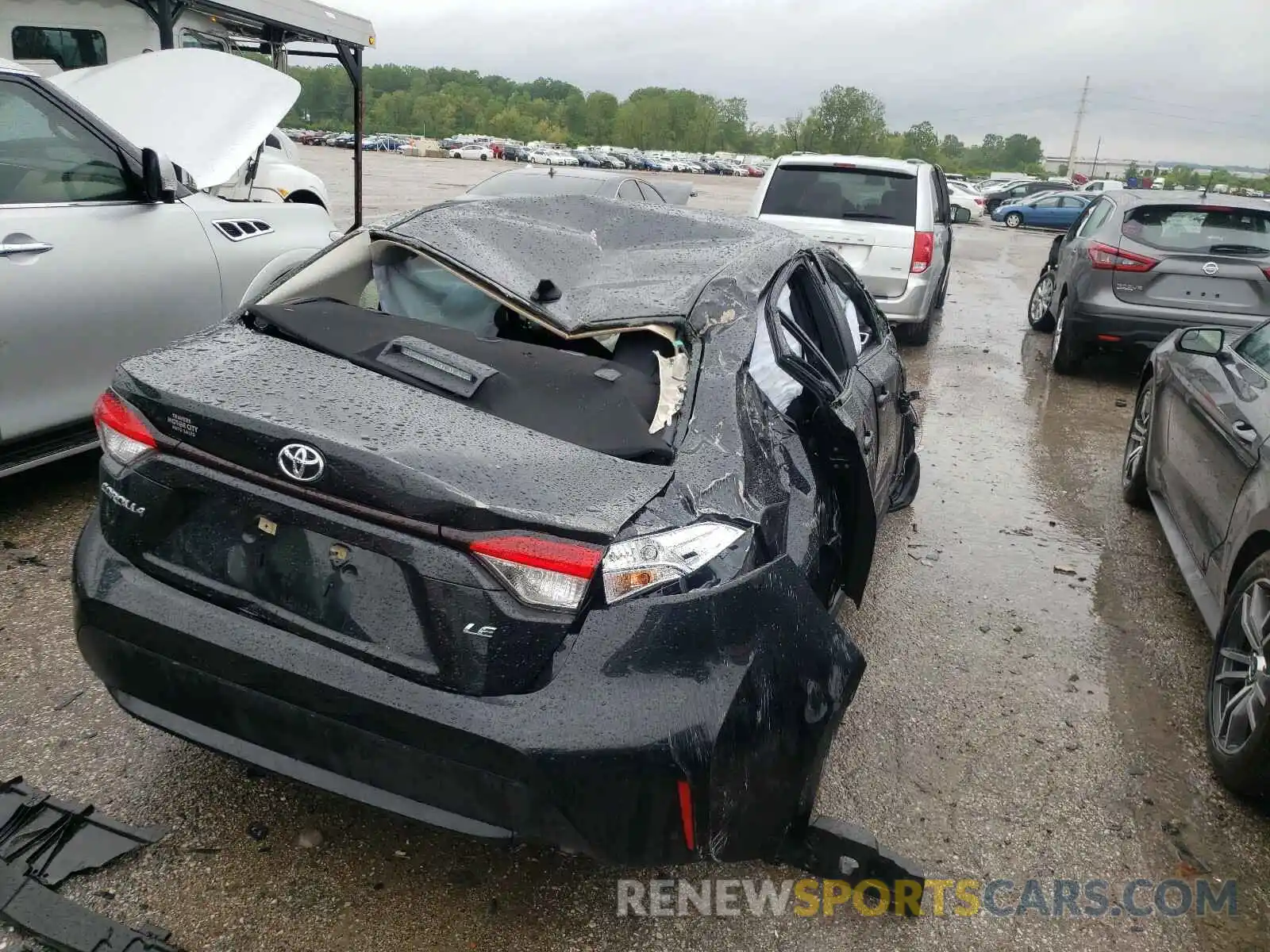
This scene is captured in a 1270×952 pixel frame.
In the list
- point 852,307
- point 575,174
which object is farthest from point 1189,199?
point 575,174

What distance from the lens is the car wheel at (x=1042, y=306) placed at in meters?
10.5

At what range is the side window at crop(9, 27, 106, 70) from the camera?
343 inches

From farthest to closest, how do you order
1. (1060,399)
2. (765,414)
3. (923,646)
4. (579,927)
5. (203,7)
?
(203,7), (1060,399), (923,646), (765,414), (579,927)

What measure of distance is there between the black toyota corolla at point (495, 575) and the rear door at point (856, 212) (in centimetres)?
626

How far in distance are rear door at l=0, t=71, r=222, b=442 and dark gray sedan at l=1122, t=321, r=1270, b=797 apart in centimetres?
433

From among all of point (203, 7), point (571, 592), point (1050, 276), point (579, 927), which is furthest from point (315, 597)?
point (1050, 276)

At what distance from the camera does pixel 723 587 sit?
2.01 m

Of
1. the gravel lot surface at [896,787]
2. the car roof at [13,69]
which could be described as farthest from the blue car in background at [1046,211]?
the car roof at [13,69]

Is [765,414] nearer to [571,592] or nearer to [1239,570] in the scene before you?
[571,592]

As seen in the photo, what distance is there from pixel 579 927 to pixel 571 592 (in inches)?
36.7

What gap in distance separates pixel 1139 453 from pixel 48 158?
553 cm

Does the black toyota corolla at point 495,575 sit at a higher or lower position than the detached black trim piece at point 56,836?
higher

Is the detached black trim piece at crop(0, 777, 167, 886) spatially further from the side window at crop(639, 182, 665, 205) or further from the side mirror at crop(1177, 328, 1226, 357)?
the side window at crop(639, 182, 665, 205)

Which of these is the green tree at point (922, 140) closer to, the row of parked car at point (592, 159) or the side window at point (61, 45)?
the row of parked car at point (592, 159)
